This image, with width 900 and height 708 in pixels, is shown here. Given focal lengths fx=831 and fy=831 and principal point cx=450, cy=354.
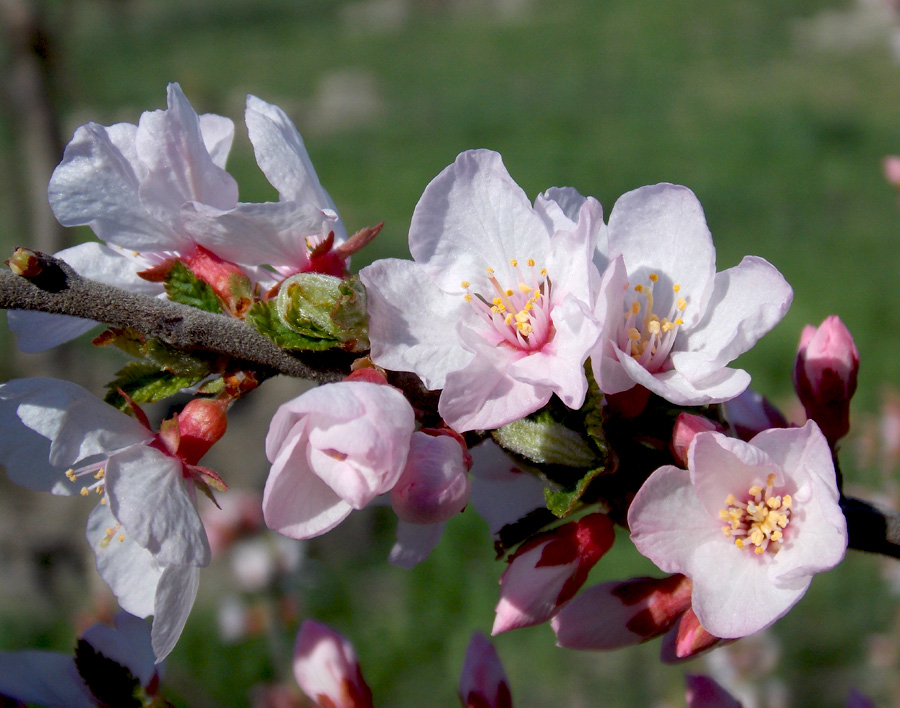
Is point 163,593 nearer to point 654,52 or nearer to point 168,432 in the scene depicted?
point 168,432

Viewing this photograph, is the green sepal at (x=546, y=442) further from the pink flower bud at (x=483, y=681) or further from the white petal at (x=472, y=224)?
the pink flower bud at (x=483, y=681)

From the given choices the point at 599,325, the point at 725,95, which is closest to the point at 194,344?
the point at 599,325

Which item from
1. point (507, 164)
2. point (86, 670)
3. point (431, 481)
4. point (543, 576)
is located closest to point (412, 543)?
point (543, 576)

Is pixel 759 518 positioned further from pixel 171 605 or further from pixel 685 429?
pixel 171 605

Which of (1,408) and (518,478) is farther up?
(1,408)

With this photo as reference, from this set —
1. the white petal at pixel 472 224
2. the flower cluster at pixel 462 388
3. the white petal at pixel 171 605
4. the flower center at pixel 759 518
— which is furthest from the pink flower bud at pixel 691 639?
the white petal at pixel 171 605

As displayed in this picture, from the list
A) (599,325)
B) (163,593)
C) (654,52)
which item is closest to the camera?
(599,325)
